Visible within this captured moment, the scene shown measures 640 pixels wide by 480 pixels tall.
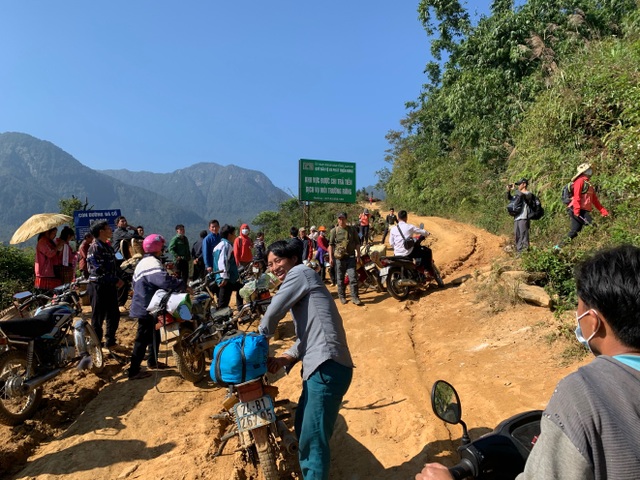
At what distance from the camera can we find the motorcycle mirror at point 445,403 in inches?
73.5

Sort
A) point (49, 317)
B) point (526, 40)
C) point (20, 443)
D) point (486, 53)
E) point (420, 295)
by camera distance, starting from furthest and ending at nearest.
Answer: point (486, 53) < point (526, 40) < point (420, 295) < point (49, 317) < point (20, 443)

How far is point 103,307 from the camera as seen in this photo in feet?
19.0

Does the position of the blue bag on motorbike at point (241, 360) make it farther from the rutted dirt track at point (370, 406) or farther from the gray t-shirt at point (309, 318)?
the rutted dirt track at point (370, 406)

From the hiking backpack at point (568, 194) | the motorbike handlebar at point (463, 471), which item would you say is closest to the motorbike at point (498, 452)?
the motorbike handlebar at point (463, 471)

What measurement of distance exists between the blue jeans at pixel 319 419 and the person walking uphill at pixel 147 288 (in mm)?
3036

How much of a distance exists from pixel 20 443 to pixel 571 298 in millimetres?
6340

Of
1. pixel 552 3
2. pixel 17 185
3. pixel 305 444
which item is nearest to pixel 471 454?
pixel 305 444

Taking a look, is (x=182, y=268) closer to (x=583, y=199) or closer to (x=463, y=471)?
(x=583, y=199)

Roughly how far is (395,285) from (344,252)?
1.21 metres

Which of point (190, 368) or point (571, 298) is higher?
point (571, 298)

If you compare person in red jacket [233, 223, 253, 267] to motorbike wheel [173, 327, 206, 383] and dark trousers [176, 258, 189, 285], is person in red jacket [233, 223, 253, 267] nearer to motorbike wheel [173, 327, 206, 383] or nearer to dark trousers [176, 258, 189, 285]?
dark trousers [176, 258, 189, 285]

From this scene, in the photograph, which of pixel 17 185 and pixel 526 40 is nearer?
pixel 526 40

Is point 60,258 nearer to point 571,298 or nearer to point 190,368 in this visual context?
point 190,368

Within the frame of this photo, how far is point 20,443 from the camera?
3.71 meters
